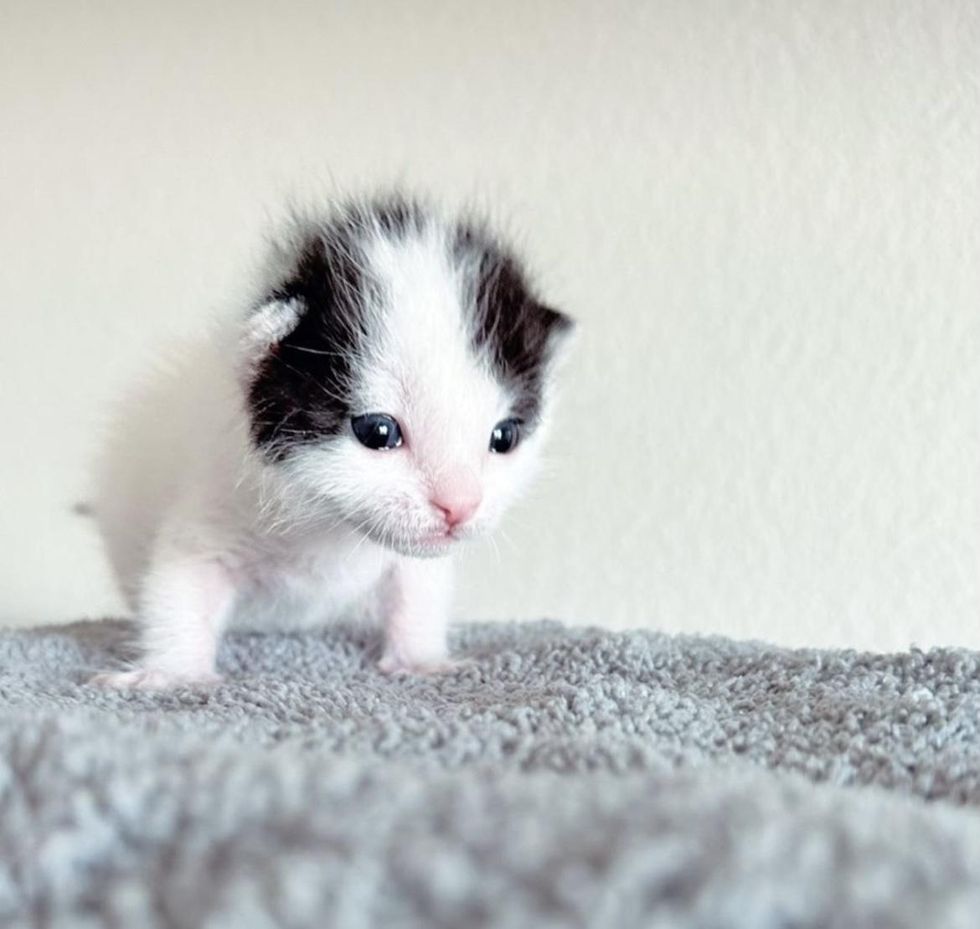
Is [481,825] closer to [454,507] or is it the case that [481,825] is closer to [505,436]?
[454,507]

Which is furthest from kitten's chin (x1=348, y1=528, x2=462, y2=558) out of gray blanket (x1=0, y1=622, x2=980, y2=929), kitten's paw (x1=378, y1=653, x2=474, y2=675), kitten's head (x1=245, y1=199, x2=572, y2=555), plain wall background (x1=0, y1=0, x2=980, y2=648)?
plain wall background (x1=0, y1=0, x2=980, y2=648)

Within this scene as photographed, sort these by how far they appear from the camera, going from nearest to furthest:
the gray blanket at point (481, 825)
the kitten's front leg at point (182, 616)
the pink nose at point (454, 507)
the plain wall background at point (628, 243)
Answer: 1. the gray blanket at point (481, 825)
2. the pink nose at point (454, 507)
3. the kitten's front leg at point (182, 616)
4. the plain wall background at point (628, 243)

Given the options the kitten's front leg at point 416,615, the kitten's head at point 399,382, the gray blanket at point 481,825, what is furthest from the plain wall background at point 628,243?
the gray blanket at point 481,825

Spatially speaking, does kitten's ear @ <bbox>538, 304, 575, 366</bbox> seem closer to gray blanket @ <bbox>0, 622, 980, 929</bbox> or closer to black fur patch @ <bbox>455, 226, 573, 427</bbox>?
black fur patch @ <bbox>455, 226, 573, 427</bbox>


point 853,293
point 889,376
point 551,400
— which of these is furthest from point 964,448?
point 551,400

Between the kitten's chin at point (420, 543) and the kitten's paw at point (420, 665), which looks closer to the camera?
the kitten's chin at point (420, 543)

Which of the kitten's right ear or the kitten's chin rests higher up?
the kitten's right ear

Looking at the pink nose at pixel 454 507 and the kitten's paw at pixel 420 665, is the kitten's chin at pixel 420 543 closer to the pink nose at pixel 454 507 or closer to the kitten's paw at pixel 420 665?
the pink nose at pixel 454 507

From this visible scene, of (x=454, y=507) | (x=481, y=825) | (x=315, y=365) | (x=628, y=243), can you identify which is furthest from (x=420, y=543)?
(x=628, y=243)
